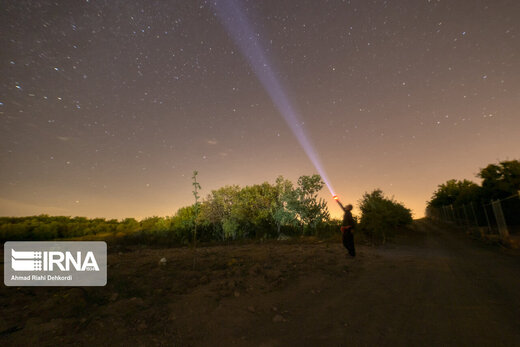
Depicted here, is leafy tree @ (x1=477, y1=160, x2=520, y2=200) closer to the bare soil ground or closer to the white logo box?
the bare soil ground

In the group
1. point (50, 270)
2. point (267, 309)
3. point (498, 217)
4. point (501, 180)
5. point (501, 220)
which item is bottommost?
point (267, 309)

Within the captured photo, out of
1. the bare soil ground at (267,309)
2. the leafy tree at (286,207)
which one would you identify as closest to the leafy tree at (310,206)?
the leafy tree at (286,207)

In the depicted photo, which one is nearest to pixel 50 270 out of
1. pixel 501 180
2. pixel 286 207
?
pixel 286 207

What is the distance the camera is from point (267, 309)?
3.96 metres

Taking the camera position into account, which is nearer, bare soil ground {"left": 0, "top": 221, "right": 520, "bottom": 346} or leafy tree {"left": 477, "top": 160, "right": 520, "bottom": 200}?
bare soil ground {"left": 0, "top": 221, "right": 520, "bottom": 346}

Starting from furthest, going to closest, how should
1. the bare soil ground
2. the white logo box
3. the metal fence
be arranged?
the metal fence < the white logo box < the bare soil ground

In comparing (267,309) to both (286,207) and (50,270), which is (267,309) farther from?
(286,207)

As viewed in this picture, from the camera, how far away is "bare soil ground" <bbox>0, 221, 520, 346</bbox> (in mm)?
2916

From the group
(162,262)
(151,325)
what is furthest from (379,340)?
(162,262)

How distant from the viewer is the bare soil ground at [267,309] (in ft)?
9.57

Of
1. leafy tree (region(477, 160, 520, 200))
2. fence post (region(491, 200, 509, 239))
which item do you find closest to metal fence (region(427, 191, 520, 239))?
fence post (region(491, 200, 509, 239))

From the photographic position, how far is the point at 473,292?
463cm

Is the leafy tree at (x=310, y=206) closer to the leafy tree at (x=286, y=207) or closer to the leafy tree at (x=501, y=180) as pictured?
the leafy tree at (x=286, y=207)

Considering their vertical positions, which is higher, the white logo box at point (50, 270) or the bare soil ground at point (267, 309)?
the white logo box at point (50, 270)
